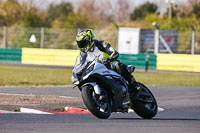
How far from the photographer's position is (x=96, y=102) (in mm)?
8750

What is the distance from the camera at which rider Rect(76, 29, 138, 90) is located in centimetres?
906

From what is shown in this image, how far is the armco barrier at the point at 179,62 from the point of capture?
2797 centimetres

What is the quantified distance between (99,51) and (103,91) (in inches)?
28.9

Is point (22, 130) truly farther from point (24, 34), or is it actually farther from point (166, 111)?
point (24, 34)

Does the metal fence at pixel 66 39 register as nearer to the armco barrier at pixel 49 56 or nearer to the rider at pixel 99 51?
the armco barrier at pixel 49 56

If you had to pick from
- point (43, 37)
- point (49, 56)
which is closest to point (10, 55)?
point (49, 56)

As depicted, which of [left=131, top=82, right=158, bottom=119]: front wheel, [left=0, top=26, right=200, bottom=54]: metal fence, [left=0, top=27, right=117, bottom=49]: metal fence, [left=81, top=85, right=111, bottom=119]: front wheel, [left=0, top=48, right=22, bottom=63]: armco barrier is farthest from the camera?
[left=0, top=27, right=117, bottom=49]: metal fence

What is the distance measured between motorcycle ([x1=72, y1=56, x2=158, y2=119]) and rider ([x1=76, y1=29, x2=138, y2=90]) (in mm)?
115

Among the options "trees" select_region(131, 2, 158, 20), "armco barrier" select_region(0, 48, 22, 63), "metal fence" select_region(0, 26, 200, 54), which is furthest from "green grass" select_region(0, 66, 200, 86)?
"trees" select_region(131, 2, 158, 20)

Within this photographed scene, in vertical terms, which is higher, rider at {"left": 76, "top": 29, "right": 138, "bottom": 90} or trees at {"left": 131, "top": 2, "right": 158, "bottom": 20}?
trees at {"left": 131, "top": 2, "right": 158, "bottom": 20}

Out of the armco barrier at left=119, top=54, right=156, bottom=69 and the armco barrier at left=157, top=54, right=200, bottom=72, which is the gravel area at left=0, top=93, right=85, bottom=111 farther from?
the armco barrier at left=119, top=54, right=156, bottom=69

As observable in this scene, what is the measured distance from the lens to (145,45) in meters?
35.6

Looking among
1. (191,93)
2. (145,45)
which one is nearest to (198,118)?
(191,93)

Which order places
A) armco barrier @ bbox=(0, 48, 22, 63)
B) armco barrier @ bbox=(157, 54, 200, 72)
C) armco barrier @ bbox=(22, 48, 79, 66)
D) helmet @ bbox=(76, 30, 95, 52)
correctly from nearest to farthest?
helmet @ bbox=(76, 30, 95, 52) < armco barrier @ bbox=(157, 54, 200, 72) < armco barrier @ bbox=(22, 48, 79, 66) < armco barrier @ bbox=(0, 48, 22, 63)
